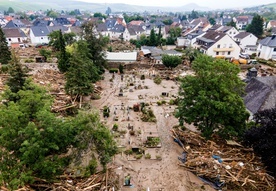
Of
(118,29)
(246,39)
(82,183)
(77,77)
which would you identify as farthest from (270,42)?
(118,29)

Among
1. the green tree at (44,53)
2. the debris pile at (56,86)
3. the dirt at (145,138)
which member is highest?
the green tree at (44,53)

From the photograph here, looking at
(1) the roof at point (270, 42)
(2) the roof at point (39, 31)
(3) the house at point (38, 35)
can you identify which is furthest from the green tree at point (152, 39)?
(2) the roof at point (39, 31)

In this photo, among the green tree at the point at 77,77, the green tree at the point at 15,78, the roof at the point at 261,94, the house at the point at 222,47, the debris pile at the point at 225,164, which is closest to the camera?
the debris pile at the point at 225,164

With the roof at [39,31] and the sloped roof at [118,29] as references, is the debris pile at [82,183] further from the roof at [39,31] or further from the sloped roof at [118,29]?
the sloped roof at [118,29]

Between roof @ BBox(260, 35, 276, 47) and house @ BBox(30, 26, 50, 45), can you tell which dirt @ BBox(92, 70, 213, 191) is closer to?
roof @ BBox(260, 35, 276, 47)

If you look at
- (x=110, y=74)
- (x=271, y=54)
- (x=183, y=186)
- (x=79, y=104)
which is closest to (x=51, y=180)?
(x=183, y=186)

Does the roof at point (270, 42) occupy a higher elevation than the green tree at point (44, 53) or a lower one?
higher
